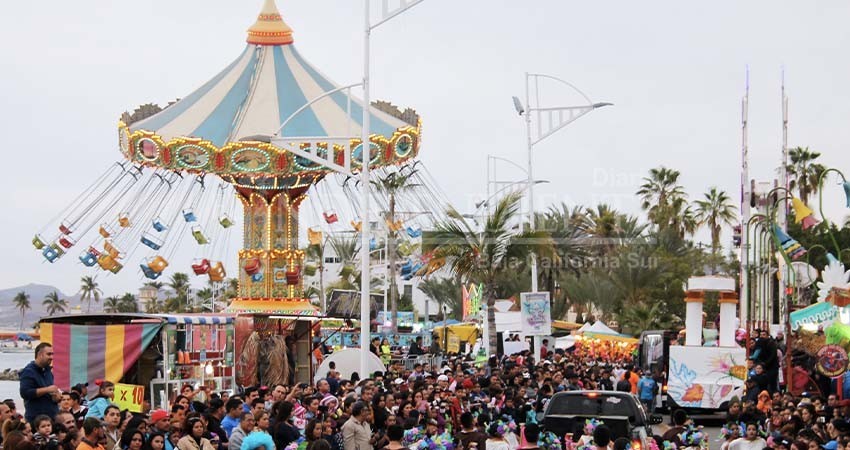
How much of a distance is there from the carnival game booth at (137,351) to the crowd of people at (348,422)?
2.01ft

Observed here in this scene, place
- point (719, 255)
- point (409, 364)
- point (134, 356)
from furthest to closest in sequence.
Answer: point (719, 255), point (409, 364), point (134, 356)

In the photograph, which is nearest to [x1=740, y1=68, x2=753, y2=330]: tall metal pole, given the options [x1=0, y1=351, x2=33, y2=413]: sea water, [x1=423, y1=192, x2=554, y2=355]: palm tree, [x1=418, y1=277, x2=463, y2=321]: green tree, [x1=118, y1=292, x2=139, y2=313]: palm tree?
Result: [x1=423, y1=192, x2=554, y2=355]: palm tree

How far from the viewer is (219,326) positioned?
29672 mm

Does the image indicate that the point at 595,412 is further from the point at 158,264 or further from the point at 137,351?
the point at 158,264

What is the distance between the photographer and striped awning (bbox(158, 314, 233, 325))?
86.9 ft

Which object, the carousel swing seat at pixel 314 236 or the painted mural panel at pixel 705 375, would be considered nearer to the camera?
the painted mural panel at pixel 705 375

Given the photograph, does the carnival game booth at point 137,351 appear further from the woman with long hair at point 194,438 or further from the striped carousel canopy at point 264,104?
the striped carousel canopy at point 264,104

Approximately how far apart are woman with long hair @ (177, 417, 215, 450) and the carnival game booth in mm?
9315

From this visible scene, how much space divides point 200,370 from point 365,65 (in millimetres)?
6830

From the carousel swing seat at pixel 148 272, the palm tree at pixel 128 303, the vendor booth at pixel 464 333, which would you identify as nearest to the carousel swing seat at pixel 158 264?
the carousel swing seat at pixel 148 272

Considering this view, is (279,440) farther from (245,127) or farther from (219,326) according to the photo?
(245,127)

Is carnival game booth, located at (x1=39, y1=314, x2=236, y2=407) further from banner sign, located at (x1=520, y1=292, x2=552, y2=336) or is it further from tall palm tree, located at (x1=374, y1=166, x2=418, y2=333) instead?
tall palm tree, located at (x1=374, y1=166, x2=418, y2=333)

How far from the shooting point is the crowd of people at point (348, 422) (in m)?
13.3

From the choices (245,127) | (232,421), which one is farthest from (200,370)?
(245,127)
